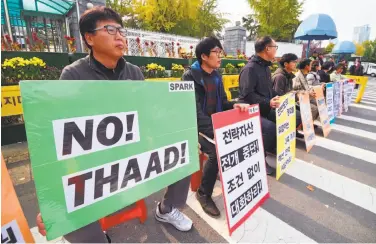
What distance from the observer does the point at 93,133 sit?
136 centimetres

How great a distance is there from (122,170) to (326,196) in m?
2.70

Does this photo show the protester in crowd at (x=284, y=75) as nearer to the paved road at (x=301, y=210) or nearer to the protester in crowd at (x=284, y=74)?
the protester in crowd at (x=284, y=74)

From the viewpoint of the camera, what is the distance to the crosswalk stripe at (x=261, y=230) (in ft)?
7.08

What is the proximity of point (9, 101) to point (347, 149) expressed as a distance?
627cm

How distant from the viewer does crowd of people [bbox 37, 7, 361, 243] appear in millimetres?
1810

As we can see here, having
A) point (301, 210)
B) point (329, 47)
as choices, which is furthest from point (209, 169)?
point (329, 47)

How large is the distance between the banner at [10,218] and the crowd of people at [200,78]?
0.25 metres

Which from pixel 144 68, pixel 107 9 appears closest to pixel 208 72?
pixel 107 9

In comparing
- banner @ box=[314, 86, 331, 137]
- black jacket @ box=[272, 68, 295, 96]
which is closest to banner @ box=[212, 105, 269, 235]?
black jacket @ box=[272, 68, 295, 96]

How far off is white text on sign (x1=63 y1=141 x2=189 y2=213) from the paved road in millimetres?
926

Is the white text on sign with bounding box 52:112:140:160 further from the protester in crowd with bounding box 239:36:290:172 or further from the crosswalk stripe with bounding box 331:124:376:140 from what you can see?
the crosswalk stripe with bounding box 331:124:376:140

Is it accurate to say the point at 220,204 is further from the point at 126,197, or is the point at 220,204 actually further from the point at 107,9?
the point at 107,9

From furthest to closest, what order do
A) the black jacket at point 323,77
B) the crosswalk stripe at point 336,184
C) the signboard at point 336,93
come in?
the black jacket at point 323,77 < the signboard at point 336,93 < the crosswalk stripe at point 336,184

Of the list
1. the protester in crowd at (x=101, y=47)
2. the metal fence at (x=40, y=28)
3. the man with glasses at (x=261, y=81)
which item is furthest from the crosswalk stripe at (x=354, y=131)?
the metal fence at (x=40, y=28)
